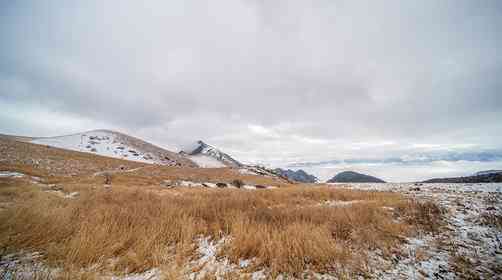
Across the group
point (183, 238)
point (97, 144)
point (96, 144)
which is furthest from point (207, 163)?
point (183, 238)

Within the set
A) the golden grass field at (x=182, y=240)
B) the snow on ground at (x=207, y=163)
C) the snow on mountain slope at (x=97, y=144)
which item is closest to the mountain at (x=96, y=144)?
the snow on mountain slope at (x=97, y=144)

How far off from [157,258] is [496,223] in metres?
7.86

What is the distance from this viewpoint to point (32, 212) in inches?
165

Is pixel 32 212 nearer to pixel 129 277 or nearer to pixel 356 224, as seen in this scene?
pixel 129 277

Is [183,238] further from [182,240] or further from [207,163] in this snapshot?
[207,163]

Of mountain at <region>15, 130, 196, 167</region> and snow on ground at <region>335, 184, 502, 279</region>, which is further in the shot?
mountain at <region>15, 130, 196, 167</region>

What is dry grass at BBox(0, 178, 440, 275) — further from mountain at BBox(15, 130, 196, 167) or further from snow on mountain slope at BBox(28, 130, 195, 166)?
snow on mountain slope at BBox(28, 130, 195, 166)

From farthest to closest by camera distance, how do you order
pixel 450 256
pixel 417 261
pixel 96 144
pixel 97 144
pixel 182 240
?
pixel 97 144 < pixel 96 144 < pixel 182 240 < pixel 450 256 < pixel 417 261

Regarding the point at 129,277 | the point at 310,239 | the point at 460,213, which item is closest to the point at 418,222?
the point at 460,213

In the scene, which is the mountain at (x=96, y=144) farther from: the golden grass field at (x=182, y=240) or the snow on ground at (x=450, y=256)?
the snow on ground at (x=450, y=256)

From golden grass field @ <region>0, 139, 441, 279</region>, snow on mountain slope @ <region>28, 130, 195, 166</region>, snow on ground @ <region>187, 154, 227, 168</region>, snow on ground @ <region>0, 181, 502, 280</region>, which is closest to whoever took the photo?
snow on ground @ <region>0, 181, 502, 280</region>

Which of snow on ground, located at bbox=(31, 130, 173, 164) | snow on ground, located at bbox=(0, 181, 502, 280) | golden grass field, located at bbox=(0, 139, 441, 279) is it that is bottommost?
snow on ground, located at bbox=(0, 181, 502, 280)

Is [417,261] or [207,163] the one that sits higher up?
[207,163]

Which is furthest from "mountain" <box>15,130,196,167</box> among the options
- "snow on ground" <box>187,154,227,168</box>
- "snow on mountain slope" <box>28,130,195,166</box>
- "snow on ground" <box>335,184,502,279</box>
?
"snow on ground" <box>335,184,502,279</box>
